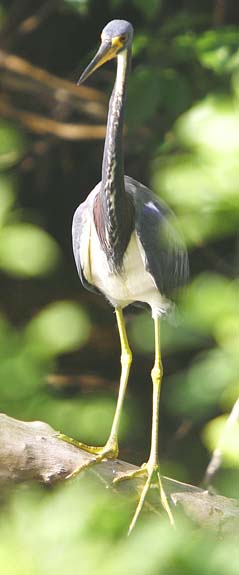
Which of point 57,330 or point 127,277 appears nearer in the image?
point 57,330

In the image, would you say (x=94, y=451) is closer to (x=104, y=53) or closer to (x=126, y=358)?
(x=126, y=358)

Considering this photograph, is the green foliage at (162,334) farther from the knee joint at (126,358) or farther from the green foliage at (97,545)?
the knee joint at (126,358)

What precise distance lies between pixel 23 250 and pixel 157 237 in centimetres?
87

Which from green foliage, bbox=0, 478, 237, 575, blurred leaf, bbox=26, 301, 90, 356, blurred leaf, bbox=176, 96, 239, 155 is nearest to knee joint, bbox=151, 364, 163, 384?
blurred leaf, bbox=26, 301, 90, 356

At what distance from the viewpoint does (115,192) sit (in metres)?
1.89

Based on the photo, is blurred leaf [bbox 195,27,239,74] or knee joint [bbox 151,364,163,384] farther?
blurred leaf [bbox 195,27,239,74]

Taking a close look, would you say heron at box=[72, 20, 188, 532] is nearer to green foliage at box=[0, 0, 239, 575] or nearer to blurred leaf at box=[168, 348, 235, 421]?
green foliage at box=[0, 0, 239, 575]

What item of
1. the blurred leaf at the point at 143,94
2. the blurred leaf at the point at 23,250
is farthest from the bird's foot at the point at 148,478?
the blurred leaf at the point at 143,94

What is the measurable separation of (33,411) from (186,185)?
3.07ft

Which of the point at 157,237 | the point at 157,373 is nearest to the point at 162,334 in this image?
the point at 157,237

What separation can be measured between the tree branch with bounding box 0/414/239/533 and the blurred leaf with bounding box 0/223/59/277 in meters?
0.50

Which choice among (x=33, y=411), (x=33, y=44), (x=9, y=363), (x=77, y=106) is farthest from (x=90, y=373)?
(x=9, y=363)

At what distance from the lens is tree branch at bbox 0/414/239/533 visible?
1559 mm

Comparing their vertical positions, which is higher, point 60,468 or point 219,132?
point 219,132
